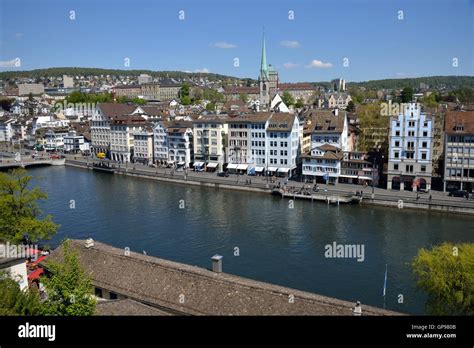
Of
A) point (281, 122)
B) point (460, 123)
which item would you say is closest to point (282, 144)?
point (281, 122)

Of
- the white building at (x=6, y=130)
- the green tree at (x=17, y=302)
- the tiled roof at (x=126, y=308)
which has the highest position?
the white building at (x=6, y=130)

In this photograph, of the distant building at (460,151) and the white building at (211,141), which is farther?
the white building at (211,141)

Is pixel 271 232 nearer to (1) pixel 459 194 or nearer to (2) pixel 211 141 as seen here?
(1) pixel 459 194

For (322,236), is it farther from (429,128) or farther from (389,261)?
(429,128)

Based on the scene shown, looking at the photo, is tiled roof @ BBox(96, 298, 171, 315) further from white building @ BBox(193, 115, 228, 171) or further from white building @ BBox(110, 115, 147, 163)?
white building @ BBox(110, 115, 147, 163)

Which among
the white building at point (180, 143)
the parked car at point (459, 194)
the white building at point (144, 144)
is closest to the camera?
the parked car at point (459, 194)

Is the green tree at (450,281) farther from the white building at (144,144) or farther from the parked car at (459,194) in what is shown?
the white building at (144,144)

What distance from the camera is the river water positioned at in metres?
20.0

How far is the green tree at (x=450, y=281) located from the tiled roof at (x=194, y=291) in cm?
271

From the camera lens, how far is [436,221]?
28.9m

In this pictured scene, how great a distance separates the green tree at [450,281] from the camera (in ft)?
44.2

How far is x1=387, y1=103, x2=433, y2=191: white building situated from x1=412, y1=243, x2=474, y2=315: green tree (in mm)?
21027

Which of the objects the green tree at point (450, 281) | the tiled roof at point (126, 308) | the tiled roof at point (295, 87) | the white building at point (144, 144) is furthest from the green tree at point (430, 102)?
the tiled roof at point (126, 308)

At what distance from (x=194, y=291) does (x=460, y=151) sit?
26.7m
